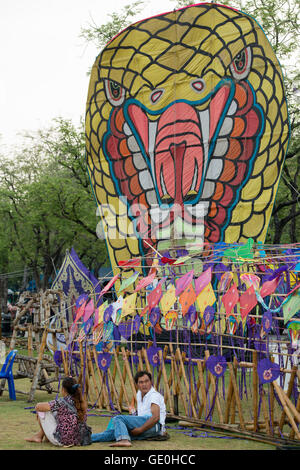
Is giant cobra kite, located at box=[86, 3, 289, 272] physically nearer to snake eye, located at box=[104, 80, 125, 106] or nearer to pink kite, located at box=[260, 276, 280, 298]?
snake eye, located at box=[104, 80, 125, 106]

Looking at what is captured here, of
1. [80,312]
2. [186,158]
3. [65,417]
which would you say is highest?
[186,158]

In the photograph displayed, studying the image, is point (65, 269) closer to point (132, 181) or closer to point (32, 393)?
point (132, 181)

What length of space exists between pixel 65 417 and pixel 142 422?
77cm

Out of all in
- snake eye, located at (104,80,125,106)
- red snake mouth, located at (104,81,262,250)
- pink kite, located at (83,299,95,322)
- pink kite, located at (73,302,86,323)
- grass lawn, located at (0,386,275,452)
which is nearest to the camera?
grass lawn, located at (0,386,275,452)

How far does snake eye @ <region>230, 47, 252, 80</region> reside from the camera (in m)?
12.4

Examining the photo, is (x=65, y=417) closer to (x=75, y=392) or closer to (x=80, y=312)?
(x=75, y=392)

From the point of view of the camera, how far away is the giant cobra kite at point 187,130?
40.5 ft

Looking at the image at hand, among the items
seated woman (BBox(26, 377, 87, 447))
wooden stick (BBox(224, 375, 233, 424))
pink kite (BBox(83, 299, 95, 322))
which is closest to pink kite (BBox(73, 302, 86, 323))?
pink kite (BBox(83, 299, 95, 322))

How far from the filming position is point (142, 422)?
19.8 ft

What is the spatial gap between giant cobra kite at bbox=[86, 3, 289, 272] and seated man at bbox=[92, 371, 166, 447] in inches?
263

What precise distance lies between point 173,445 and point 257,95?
8.36 meters

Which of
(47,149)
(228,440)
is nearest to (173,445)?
(228,440)

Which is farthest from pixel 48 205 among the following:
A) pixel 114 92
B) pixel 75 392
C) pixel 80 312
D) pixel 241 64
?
pixel 75 392

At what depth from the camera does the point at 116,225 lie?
14016 mm
